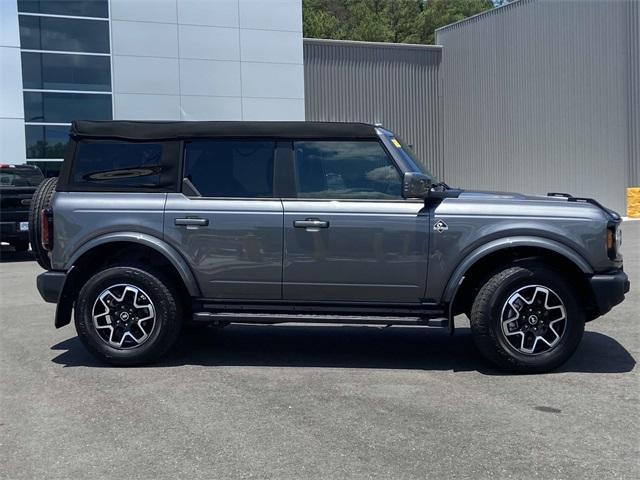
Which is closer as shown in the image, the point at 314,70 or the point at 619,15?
the point at 619,15

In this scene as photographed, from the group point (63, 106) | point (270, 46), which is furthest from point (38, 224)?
point (270, 46)

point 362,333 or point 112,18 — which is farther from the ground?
point 112,18

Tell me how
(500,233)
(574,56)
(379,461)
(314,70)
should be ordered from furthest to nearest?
(314,70) < (574,56) < (500,233) < (379,461)

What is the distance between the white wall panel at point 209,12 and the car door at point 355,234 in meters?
19.7

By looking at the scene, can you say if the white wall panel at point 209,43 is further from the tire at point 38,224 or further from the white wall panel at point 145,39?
the tire at point 38,224

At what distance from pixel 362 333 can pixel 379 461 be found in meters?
3.46

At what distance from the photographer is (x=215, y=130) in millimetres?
6117

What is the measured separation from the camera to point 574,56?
25.2m

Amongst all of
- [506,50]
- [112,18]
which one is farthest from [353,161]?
[506,50]

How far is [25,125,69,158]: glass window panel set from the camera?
71.3 ft

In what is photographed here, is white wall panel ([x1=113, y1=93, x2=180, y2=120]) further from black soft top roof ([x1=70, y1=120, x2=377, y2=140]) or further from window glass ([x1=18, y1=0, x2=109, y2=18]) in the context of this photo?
black soft top roof ([x1=70, y1=120, x2=377, y2=140])

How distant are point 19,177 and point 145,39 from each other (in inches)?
416

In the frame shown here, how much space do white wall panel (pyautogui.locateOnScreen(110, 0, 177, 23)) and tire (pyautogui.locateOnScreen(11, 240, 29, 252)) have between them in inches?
401

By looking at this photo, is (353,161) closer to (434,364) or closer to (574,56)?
(434,364)
